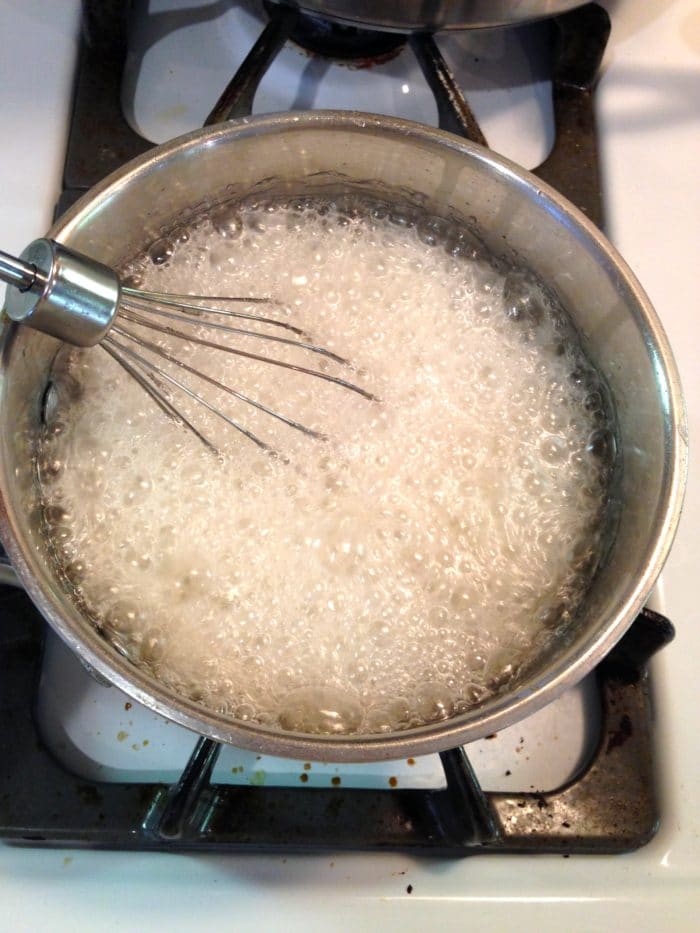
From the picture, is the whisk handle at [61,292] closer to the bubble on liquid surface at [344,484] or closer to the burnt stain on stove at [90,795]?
the bubble on liquid surface at [344,484]

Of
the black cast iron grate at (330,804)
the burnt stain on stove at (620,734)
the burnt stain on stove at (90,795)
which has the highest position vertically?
the burnt stain on stove at (620,734)

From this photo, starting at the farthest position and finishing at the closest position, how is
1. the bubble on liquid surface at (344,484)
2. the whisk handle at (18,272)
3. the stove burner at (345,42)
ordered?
the stove burner at (345,42), the bubble on liquid surface at (344,484), the whisk handle at (18,272)

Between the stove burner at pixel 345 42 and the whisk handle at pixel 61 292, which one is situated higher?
the stove burner at pixel 345 42

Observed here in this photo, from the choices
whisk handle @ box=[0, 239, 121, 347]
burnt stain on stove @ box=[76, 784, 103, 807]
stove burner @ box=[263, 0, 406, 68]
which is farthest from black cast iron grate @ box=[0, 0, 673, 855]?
stove burner @ box=[263, 0, 406, 68]

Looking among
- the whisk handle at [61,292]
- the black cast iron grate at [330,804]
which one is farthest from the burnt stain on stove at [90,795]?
the whisk handle at [61,292]

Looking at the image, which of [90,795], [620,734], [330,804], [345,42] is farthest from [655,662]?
[345,42]

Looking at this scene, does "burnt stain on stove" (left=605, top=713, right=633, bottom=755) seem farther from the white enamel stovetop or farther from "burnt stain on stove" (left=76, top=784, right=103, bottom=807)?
"burnt stain on stove" (left=76, top=784, right=103, bottom=807)

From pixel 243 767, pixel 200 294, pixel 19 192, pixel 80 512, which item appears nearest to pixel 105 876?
pixel 243 767

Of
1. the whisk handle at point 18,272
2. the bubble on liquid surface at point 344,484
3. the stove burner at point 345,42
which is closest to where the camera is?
the whisk handle at point 18,272
